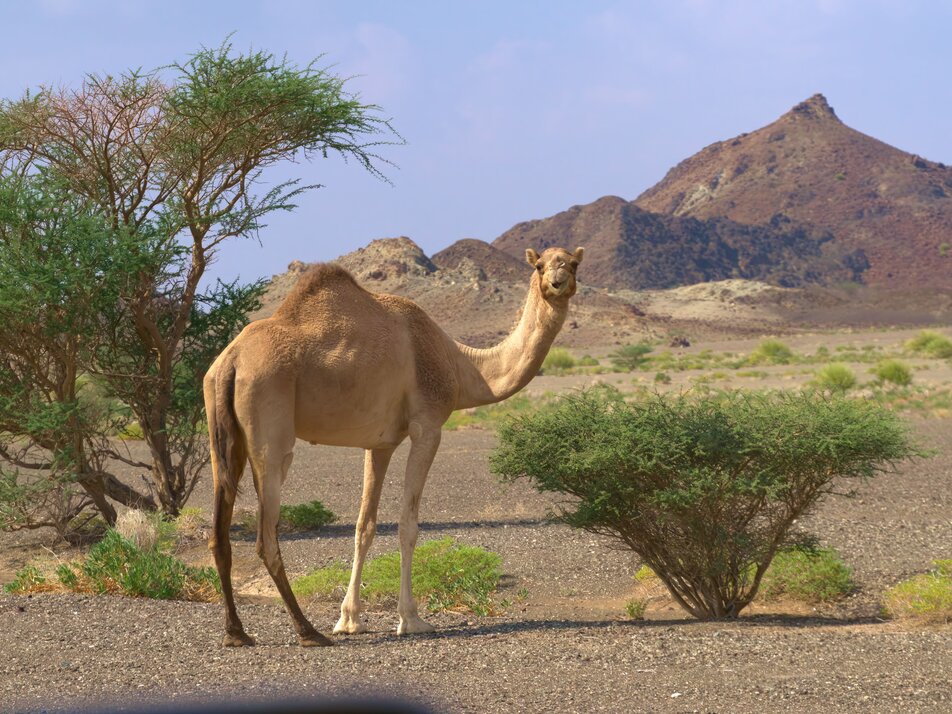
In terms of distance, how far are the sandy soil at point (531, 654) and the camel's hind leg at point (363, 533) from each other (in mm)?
198

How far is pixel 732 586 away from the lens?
36.0 feet

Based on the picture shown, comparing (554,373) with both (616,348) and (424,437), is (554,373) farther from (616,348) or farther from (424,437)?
(424,437)

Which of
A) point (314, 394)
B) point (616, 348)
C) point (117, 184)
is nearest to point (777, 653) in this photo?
point (314, 394)

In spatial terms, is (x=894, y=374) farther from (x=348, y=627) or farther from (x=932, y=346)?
(x=348, y=627)

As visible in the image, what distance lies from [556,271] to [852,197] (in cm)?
18033

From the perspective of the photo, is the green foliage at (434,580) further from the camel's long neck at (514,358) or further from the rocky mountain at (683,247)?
the rocky mountain at (683,247)

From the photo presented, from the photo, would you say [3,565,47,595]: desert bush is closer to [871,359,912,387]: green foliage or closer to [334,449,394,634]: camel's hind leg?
[334,449,394,634]: camel's hind leg

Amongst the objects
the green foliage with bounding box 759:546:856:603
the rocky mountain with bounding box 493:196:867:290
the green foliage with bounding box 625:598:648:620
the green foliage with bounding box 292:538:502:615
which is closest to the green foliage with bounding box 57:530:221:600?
the green foliage with bounding box 292:538:502:615

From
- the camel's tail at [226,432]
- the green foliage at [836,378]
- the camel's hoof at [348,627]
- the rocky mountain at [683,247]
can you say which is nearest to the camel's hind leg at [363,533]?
the camel's hoof at [348,627]

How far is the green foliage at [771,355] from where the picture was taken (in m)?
66.2

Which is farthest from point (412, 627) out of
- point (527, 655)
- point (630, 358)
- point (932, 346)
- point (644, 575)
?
point (630, 358)

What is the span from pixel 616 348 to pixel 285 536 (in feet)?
225

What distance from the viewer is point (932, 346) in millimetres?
61062

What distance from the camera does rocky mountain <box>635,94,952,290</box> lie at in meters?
167
